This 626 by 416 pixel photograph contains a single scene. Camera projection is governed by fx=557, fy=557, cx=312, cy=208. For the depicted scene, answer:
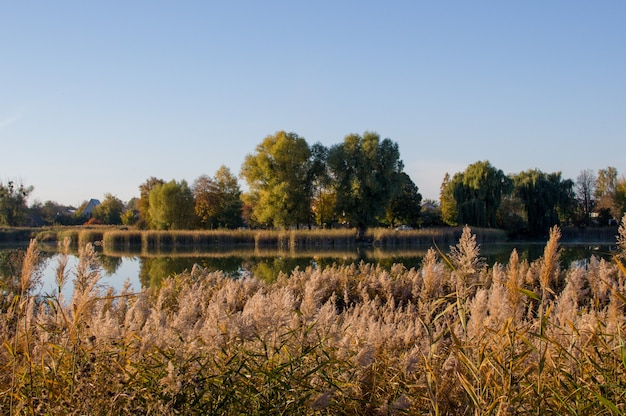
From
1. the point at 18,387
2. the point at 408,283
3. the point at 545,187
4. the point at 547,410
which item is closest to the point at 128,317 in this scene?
the point at 18,387

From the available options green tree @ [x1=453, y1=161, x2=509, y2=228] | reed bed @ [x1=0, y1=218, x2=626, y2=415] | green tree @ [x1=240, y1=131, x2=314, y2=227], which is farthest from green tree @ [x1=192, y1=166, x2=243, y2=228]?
reed bed @ [x1=0, y1=218, x2=626, y2=415]

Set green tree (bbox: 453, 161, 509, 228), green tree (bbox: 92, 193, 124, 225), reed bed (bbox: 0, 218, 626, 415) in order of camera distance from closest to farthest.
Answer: reed bed (bbox: 0, 218, 626, 415) → green tree (bbox: 453, 161, 509, 228) → green tree (bbox: 92, 193, 124, 225)

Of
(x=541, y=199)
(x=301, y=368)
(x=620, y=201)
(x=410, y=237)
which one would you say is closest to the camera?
(x=301, y=368)

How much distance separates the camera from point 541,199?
48219 millimetres

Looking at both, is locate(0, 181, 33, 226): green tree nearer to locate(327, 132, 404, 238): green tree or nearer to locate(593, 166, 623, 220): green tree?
locate(327, 132, 404, 238): green tree

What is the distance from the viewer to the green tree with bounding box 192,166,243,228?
55562mm

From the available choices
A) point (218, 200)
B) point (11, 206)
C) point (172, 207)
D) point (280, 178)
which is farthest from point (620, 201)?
point (11, 206)

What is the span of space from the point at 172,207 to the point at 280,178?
1076 centimetres

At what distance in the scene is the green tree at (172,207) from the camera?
50.1 metres

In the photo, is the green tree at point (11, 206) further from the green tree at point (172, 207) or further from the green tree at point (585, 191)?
the green tree at point (585, 191)

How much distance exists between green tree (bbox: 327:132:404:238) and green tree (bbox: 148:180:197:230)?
45.1 feet

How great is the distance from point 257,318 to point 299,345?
387 millimetres

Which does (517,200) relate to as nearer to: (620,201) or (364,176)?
(620,201)

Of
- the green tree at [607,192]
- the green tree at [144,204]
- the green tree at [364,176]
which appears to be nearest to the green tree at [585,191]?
the green tree at [607,192]
